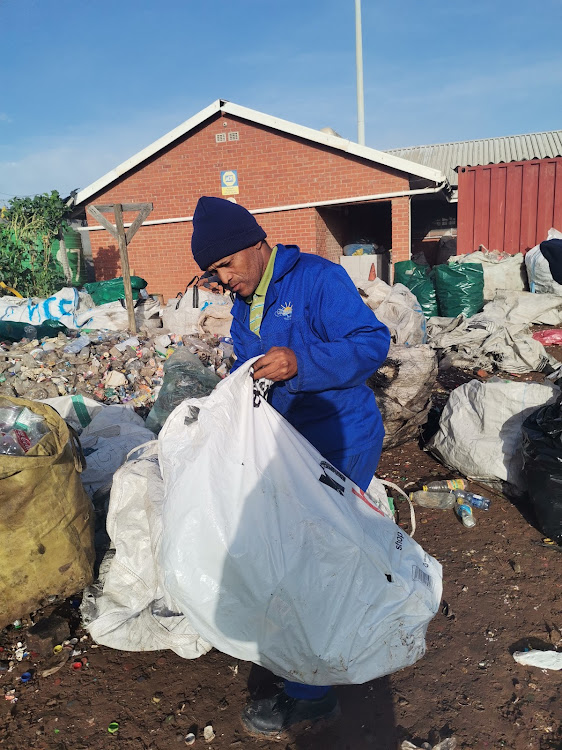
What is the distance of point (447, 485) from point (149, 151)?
32.2 feet

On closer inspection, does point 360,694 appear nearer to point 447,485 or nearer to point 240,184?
point 447,485

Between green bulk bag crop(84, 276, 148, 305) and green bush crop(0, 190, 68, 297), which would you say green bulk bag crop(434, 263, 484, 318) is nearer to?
green bulk bag crop(84, 276, 148, 305)

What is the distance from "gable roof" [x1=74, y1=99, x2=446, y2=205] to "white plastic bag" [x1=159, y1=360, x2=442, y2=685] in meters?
8.80

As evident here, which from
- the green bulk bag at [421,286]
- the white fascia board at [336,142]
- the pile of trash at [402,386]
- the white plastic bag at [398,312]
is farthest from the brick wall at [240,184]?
the pile of trash at [402,386]

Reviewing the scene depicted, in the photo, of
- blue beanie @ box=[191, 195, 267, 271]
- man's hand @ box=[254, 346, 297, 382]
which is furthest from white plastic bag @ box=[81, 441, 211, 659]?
blue beanie @ box=[191, 195, 267, 271]

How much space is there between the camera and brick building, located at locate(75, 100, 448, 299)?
9.80 m

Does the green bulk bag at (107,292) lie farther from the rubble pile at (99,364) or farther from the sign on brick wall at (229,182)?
the sign on brick wall at (229,182)

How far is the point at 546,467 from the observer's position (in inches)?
115

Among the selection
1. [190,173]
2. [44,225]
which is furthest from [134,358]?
[44,225]

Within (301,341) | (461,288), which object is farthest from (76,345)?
(461,288)

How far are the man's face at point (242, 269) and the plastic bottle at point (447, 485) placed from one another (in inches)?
92.0

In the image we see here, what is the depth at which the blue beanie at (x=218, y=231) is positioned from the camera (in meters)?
1.65

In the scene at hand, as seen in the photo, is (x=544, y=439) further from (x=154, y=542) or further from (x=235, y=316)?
(x=154, y=542)

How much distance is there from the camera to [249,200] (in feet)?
35.3
